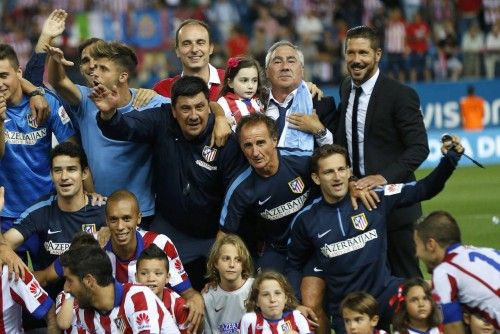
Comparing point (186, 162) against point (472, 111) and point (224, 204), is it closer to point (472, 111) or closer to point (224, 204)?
point (224, 204)

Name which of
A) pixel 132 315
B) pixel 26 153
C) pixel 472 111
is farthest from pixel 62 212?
pixel 472 111

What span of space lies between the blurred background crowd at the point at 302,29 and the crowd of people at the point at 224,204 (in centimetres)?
1518

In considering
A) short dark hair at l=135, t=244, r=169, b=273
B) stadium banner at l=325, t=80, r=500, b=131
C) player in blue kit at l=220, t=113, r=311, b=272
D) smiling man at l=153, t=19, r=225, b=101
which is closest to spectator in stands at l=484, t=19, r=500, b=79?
stadium banner at l=325, t=80, r=500, b=131

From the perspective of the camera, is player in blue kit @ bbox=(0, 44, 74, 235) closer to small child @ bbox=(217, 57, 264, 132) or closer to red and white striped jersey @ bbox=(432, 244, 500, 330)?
small child @ bbox=(217, 57, 264, 132)

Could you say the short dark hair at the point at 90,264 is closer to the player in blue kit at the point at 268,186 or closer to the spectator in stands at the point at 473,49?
the player in blue kit at the point at 268,186

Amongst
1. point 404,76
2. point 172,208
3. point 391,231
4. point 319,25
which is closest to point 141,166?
point 172,208

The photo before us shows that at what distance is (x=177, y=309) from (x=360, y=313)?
1.32 meters

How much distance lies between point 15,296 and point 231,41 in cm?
1776

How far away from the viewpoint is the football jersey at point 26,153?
8.60m

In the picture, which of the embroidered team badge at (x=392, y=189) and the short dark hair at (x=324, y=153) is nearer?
the short dark hair at (x=324, y=153)

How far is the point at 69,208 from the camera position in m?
8.38

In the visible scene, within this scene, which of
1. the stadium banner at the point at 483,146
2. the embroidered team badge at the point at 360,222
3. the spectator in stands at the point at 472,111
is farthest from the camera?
the spectator in stands at the point at 472,111

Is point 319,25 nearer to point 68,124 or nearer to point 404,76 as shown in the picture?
point 404,76

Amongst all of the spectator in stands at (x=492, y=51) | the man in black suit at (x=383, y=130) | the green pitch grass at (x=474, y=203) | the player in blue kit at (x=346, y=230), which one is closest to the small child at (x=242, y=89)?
the man in black suit at (x=383, y=130)
